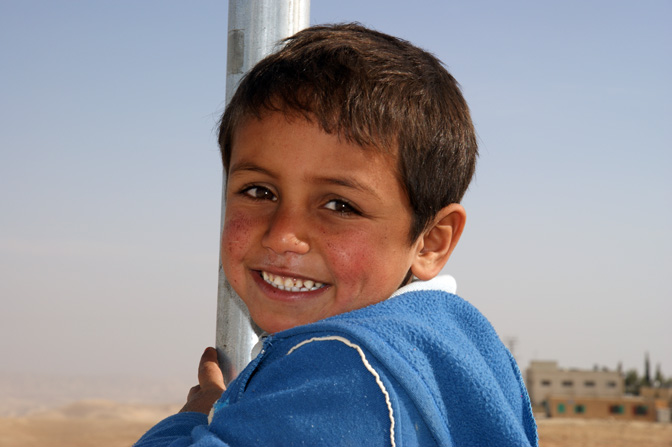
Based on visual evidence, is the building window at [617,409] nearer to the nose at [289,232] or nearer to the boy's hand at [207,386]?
the boy's hand at [207,386]

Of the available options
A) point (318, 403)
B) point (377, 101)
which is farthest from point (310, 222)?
point (318, 403)

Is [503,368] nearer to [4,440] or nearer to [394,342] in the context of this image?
[394,342]

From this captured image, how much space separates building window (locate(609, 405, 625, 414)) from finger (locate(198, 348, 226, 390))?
49337mm

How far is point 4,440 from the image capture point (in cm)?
2548

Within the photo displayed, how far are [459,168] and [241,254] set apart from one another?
24.3 inches

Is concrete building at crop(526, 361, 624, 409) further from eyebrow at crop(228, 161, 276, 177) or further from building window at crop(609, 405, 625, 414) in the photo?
eyebrow at crop(228, 161, 276, 177)

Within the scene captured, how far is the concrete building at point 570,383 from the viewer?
52500mm

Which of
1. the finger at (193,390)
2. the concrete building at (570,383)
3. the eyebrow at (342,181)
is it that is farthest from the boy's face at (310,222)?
the concrete building at (570,383)

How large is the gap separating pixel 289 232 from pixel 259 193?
0.51 ft

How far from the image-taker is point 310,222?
5.10 feet

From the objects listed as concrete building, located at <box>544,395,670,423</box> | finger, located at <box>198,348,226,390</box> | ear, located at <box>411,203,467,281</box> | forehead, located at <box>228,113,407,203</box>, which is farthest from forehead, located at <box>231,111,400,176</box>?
concrete building, located at <box>544,395,670,423</box>

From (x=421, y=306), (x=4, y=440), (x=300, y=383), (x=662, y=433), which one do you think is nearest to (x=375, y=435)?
(x=300, y=383)

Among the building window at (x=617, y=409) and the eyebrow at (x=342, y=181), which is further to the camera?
the building window at (x=617, y=409)

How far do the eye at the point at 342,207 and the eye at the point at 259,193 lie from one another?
15 centimetres
